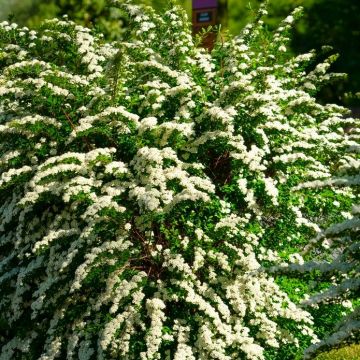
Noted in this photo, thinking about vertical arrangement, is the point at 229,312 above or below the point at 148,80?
below

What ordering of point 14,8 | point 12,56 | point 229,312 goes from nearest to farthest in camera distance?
point 229,312 < point 12,56 < point 14,8

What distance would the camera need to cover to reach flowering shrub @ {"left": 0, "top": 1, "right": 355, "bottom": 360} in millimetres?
4305

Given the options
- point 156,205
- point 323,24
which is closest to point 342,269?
point 156,205

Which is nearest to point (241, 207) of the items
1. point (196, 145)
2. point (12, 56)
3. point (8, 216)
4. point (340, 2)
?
point (196, 145)

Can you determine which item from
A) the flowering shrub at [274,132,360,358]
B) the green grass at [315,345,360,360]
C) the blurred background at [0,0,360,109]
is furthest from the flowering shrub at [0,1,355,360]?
the blurred background at [0,0,360,109]

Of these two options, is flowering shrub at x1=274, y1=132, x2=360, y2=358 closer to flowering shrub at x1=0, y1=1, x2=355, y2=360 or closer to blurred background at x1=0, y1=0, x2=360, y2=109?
flowering shrub at x1=0, y1=1, x2=355, y2=360

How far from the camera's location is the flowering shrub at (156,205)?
14.1 ft

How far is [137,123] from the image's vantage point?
15.6ft

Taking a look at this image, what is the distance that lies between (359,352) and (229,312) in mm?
1421

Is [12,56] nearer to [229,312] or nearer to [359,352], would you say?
[229,312]

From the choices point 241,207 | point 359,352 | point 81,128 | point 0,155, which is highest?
point 81,128

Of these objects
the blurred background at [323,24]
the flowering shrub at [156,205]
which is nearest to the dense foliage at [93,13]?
the blurred background at [323,24]

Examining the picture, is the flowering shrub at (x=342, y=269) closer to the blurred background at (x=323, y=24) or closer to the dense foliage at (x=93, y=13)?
the dense foliage at (x=93, y=13)

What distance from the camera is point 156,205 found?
4.11 m
